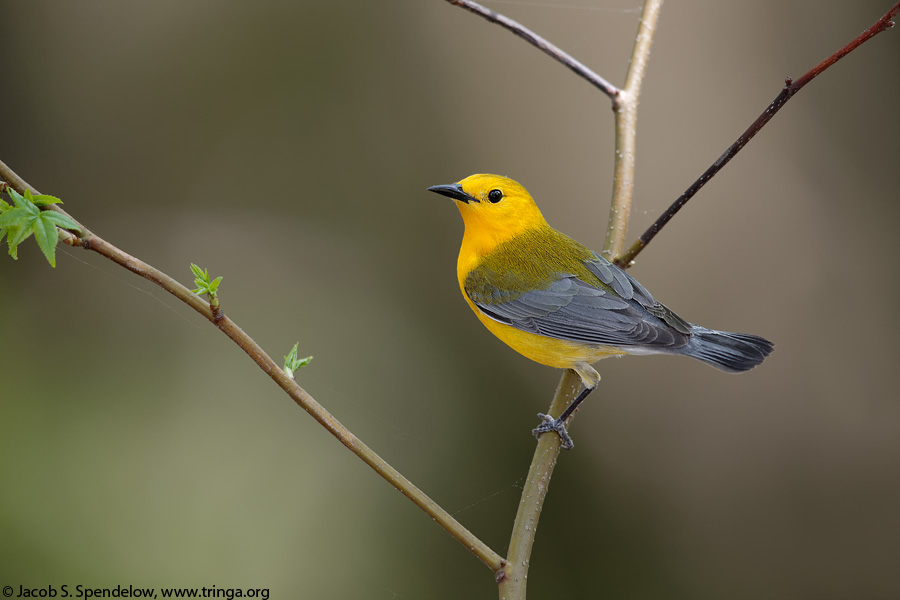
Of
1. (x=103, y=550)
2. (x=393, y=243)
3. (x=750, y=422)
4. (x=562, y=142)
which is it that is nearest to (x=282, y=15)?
(x=393, y=243)

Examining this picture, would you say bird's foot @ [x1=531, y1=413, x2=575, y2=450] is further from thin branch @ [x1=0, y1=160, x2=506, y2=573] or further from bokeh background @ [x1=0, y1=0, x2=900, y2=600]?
bokeh background @ [x1=0, y1=0, x2=900, y2=600]

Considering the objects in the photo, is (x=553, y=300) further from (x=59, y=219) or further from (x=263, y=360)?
(x=59, y=219)

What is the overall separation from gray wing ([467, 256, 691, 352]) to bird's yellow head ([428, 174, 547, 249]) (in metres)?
0.25

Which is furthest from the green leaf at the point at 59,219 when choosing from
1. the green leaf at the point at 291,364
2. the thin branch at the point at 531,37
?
the thin branch at the point at 531,37

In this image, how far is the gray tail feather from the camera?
255 cm

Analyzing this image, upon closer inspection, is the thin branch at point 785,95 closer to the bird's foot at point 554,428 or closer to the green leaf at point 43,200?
the bird's foot at point 554,428

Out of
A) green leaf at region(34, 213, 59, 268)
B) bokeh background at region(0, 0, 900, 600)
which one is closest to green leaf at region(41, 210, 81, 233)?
green leaf at region(34, 213, 59, 268)

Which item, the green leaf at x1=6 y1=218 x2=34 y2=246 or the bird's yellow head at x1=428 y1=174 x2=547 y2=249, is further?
the bird's yellow head at x1=428 y1=174 x2=547 y2=249

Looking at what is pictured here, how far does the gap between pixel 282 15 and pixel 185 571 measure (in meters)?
3.54

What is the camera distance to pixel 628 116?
285 centimetres

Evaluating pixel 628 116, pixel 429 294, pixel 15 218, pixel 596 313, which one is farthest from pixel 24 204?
pixel 429 294

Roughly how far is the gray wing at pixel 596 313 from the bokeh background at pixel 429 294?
187 centimetres

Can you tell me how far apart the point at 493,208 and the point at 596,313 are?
0.54 metres

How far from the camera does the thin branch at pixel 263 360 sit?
66.4 inches
